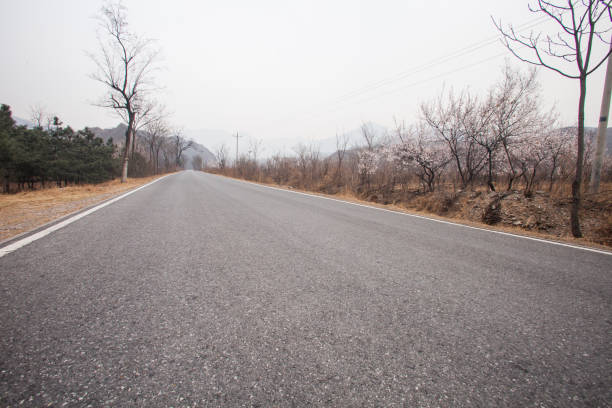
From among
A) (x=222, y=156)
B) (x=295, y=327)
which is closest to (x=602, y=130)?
(x=295, y=327)

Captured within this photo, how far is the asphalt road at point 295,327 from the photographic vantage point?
104 centimetres

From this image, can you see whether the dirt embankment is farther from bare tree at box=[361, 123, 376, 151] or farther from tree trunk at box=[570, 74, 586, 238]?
bare tree at box=[361, 123, 376, 151]

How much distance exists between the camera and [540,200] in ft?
22.3

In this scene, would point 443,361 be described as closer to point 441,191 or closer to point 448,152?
point 441,191

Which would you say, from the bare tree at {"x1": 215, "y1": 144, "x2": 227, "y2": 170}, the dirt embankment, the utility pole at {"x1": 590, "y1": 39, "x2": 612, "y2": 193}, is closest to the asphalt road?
the dirt embankment

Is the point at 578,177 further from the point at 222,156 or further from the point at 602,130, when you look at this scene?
the point at 222,156

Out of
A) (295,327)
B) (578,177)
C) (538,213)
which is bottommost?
(295,327)

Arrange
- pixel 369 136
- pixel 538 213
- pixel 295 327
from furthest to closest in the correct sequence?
1. pixel 369 136
2. pixel 538 213
3. pixel 295 327

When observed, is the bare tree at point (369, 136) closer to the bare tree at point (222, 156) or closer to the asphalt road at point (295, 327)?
the asphalt road at point (295, 327)

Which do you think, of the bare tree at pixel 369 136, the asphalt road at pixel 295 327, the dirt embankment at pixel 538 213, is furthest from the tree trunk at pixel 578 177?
the bare tree at pixel 369 136

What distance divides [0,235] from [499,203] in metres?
10.9

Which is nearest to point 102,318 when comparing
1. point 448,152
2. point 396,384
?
point 396,384

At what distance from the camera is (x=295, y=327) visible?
148 centimetres

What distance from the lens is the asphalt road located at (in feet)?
3.43
